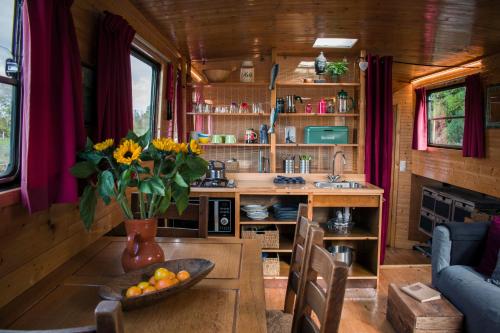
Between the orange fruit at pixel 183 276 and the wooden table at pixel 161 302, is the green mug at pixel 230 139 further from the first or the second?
the orange fruit at pixel 183 276

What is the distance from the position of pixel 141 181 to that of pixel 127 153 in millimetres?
119

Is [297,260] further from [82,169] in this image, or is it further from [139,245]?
[82,169]

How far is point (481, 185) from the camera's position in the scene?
Result: 14.9ft

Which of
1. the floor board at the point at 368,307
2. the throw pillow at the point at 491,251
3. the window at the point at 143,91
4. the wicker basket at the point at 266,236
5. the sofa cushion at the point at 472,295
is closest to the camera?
the sofa cushion at the point at 472,295

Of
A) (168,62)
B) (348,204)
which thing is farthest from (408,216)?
(168,62)

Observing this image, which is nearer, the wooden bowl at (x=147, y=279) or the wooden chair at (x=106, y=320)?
the wooden chair at (x=106, y=320)

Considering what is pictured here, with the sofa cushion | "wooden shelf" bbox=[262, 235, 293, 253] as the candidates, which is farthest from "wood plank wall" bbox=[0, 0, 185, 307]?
the sofa cushion

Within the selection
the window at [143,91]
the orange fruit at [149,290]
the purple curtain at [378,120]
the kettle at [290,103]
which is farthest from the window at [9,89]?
the purple curtain at [378,120]

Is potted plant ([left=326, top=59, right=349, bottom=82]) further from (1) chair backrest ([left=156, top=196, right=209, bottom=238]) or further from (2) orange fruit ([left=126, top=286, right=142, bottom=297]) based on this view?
(2) orange fruit ([left=126, top=286, right=142, bottom=297])

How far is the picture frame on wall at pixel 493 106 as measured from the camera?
422 cm

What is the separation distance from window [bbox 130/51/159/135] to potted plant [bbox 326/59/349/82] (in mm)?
1766

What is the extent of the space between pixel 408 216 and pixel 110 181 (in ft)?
18.7

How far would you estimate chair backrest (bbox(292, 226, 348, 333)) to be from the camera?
1.25 metres

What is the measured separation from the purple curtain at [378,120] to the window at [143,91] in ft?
7.25
